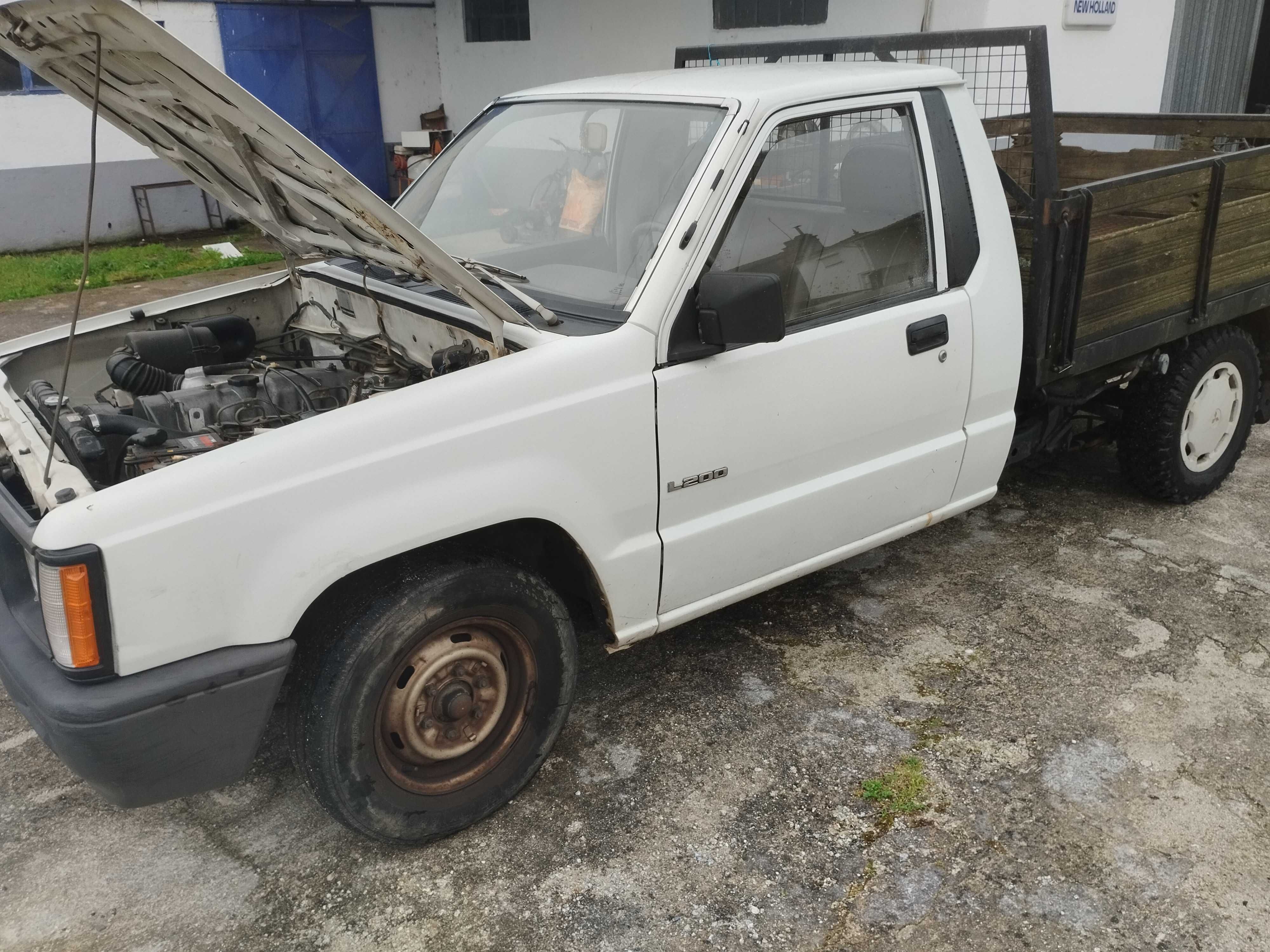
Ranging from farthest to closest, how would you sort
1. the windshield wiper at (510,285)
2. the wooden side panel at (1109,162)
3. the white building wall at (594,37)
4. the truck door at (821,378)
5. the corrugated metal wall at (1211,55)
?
the corrugated metal wall at (1211,55), the white building wall at (594,37), the wooden side panel at (1109,162), the truck door at (821,378), the windshield wiper at (510,285)

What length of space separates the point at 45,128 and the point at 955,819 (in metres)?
12.7

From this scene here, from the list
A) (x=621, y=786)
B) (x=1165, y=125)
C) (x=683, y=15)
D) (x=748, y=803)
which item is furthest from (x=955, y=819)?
(x=683, y=15)

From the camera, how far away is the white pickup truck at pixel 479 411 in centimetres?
239

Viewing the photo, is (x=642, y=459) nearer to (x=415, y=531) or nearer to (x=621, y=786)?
(x=415, y=531)

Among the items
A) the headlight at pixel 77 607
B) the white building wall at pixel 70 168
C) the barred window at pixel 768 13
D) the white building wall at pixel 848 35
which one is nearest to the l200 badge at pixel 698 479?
the headlight at pixel 77 607

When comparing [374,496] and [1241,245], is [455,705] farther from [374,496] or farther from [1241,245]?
[1241,245]

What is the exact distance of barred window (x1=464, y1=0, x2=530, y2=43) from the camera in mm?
11867

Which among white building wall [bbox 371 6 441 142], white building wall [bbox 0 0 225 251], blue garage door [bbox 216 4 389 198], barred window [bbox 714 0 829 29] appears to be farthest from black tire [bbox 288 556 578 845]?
white building wall [bbox 371 6 441 142]

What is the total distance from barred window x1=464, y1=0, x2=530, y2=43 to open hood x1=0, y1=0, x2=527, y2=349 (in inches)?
365

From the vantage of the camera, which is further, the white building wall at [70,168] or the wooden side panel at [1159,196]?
the white building wall at [70,168]

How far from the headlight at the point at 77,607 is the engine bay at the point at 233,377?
337mm

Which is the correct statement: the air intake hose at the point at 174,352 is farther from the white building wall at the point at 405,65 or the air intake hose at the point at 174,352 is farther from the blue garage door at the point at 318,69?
the white building wall at the point at 405,65

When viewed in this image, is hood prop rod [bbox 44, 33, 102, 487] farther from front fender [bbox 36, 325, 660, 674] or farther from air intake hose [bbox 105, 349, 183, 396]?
air intake hose [bbox 105, 349, 183, 396]

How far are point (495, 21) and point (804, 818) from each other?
11505 millimetres
